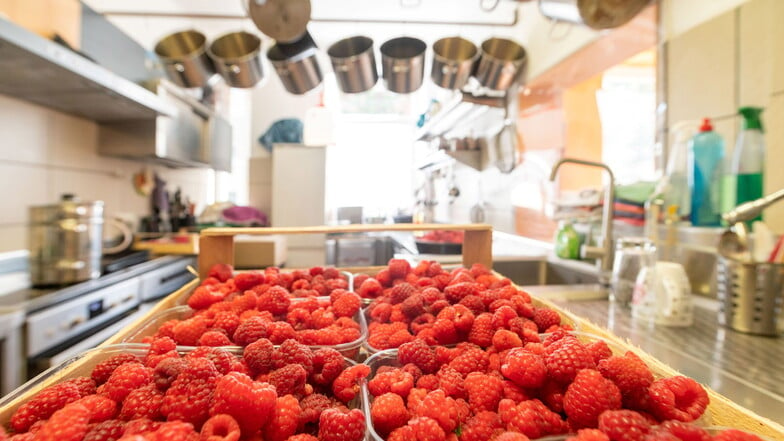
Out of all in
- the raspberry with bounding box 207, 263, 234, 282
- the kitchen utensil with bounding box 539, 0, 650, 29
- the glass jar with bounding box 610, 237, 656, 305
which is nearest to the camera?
the raspberry with bounding box 207, 263, 234, 282

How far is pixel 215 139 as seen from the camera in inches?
137

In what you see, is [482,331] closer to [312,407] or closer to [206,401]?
[312,407]

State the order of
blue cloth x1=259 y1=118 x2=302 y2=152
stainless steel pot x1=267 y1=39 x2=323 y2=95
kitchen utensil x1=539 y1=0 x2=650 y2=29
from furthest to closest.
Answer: blue cloth x1=259 y1=118 x2=302 y2=152 → stainless steel pot x1=267 y1=39 x2=323 y2=95 → kitchen utensil x1=539 y1=0 x2=650 y2=29

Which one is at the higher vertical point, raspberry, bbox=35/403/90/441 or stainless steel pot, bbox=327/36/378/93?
stainless steel pot, bbox=327/36/378/93

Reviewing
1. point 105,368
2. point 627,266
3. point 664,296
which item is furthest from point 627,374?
point 627,266

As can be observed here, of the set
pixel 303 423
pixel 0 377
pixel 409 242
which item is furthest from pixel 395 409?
pixel 409 242

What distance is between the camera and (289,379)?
1.47 feet

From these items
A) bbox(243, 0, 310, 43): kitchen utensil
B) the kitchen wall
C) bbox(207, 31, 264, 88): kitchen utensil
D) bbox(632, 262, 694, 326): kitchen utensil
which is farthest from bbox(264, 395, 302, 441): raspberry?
the kitchen wall

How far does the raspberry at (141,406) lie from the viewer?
0.40m

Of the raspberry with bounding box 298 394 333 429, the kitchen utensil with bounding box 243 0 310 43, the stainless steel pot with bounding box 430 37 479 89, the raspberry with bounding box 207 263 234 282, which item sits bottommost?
the raspberry with bounding box 298 394 333 429

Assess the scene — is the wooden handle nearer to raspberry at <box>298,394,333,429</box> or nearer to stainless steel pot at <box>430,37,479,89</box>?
raspberry at <box>298,394,333,429</box>

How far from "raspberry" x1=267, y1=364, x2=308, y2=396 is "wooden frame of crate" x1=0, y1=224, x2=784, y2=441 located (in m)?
0.27

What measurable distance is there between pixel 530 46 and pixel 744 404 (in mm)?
2376

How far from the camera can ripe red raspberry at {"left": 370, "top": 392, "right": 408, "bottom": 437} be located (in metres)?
0.40
